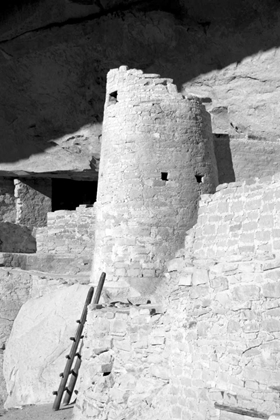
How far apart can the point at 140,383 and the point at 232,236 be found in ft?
10.2

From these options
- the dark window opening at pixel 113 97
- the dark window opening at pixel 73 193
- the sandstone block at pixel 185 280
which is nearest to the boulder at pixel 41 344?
the dark window opening at pixel 113 97

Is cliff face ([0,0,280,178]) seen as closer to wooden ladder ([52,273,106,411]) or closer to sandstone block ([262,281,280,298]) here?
wooden ladder ([52,273,106,411])

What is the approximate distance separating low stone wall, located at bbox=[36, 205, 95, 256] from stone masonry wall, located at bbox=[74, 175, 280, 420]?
6.88m

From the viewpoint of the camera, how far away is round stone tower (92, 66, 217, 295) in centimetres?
1157

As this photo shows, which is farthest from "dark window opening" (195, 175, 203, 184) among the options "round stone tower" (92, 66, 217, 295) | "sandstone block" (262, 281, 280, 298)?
"sandstone block" (262, 281, 280, 298)

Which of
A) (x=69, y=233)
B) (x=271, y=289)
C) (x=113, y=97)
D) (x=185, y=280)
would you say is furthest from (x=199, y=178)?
(x=271, y=289)

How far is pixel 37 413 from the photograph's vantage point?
9.35m

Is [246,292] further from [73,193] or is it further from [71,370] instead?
[73,193]

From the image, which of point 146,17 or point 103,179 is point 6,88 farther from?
point 103,179

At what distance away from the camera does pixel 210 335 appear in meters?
6.12

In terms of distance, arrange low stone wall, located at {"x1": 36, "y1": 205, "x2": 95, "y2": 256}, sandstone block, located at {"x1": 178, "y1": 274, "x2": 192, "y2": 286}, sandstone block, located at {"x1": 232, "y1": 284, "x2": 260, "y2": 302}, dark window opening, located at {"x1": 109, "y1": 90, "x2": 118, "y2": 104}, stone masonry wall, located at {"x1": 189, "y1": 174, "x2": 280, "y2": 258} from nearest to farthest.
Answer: sandstone block, located at {"x1": 232, "y1": 284, "x2": 260, "y2": 302} → sandstone block, located at {"x1": 178, "y1": 274, "x2": 192, "y2": 286} → stone masonry wall, located at {"x1": 189, "y1": 174, "x2": 280, "y2": 258} → dark window opening, located at {"x1": 109, "y1": 90, "x2": 118, "y2": 104} → low stone wall, located at {"x1": 36, "y1": 205, "x2": 95, "y2": 256}

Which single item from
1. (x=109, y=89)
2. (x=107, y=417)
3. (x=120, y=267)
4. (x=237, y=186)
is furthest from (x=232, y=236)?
(x=109, y=89)

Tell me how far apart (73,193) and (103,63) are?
4.45m

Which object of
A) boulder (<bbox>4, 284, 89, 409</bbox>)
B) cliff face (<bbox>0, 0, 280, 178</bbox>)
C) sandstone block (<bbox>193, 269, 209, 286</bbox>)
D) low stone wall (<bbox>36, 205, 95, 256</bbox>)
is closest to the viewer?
sandstone block (<bbox>193, 269, 209, 286</bbox>)
